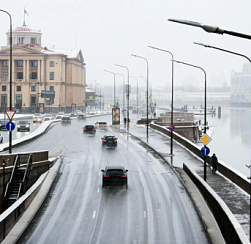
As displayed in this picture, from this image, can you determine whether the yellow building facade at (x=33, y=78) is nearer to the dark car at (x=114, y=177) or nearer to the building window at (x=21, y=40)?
the building window at (x=21, y=40)

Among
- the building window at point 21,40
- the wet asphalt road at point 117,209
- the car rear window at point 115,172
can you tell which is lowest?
the wet asphalt road at point 117,209

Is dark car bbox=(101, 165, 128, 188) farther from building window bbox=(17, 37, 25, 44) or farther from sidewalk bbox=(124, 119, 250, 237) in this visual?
building window bbox=(17, 37, 25, 44)

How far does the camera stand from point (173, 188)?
28328mm

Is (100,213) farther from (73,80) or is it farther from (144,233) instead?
(73,80)

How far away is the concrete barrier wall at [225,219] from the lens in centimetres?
1538

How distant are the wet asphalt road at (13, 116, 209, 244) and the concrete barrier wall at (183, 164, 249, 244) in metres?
0.87

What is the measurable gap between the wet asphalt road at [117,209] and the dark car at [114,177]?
17.8 inches

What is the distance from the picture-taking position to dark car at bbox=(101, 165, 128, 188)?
28.1 metres

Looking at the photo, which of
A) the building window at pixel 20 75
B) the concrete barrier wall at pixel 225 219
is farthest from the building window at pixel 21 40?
the concrete barrier wall at pixel 225 219

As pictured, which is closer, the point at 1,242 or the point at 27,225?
the point at 1,242

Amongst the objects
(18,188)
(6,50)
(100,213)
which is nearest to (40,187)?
(18,188)

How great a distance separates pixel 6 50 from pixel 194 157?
321ft

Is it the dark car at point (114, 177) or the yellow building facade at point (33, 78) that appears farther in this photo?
the yellow building facade at point (33, 78)

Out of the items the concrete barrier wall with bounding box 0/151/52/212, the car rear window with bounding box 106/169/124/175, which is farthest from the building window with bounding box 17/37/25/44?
the car rear window with bounding box 106/169/124/175
